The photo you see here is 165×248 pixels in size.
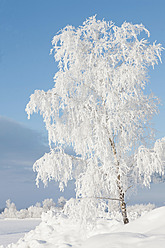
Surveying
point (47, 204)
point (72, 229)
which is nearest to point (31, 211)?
point (47, 204)

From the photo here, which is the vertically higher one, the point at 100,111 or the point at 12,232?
the point at 100,111

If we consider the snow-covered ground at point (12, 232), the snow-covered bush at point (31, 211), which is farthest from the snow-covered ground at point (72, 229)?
the snow-covered bush at point (31, 211)

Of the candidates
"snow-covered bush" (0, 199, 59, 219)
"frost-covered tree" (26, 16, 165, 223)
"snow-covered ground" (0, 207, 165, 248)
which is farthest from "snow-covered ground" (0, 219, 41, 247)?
"snow-covered bush" (0, 199, 59, 219)

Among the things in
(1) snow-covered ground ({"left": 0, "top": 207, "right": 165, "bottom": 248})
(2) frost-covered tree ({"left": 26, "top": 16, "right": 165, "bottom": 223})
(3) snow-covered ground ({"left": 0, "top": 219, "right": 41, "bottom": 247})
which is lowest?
(3) snow-covered ground ({"left": 0, "top": 219, "right": 41, "bottom": 247})

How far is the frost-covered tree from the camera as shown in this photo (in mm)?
8703

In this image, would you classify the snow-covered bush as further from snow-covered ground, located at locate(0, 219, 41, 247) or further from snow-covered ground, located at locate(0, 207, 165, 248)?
snow-covered ground, located at locate(0, 207, 165, 248)

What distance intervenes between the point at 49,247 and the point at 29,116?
432 cm

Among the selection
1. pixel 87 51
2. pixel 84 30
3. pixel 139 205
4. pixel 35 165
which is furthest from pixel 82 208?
pixel 139 205

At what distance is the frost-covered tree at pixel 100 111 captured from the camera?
870 centimetres

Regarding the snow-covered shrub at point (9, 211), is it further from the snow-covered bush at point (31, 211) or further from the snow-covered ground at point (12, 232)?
the snow-covered ground at point (12, 232)

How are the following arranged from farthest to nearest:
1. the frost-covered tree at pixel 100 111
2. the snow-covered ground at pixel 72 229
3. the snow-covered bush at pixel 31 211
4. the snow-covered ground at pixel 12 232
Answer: the snow-covered bush at pixel 31 211
the snow-covered ground at pixel 12 232
the frost-covered tree at pixel 100 111
the snow-covered ground at pixel 72 229

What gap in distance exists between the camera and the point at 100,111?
9211 millimetres

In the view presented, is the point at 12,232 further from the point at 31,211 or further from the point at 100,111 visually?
the point at 31,211

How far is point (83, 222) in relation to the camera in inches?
343
